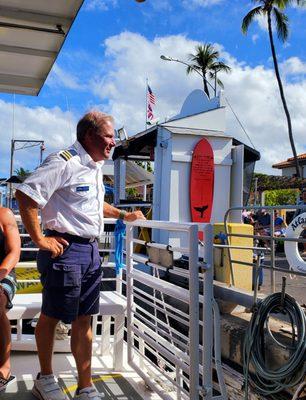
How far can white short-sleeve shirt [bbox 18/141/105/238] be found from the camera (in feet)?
7.76

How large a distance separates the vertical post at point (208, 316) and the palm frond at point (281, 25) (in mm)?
25757

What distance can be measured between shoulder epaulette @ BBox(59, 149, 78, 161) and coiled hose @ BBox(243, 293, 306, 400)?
5.09ft

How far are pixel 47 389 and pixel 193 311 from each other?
1.05 metres

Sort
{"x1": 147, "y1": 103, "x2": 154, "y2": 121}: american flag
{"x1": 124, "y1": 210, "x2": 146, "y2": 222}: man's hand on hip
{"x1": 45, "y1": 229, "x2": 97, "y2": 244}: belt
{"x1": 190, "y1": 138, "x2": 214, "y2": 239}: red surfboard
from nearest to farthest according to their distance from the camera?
{"x1": 45, "y1": 229, "x2": 97, "y2": 244}: belt < {"x1": 124, "y1": 210, "x2": 146, "y2": 222}: man's hand on hip < {"x1": 190, "y1": 138, "x2": 214, "y2": 239}: red surfboard < {"x1": 147, "y1": 103, "x2": 154, "y2": 121}: american flag

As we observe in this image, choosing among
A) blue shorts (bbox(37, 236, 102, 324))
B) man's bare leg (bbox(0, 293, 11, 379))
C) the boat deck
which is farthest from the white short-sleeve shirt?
the boat deck

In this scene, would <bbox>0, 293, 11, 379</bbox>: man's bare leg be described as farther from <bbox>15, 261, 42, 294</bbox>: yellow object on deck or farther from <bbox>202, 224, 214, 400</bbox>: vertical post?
<bbox>15, 261, 42, 294</bbox>: yellow object on deck

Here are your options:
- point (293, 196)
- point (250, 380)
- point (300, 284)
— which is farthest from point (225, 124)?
point (293, 196)

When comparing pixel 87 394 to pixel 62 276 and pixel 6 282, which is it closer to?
pixel 62 276

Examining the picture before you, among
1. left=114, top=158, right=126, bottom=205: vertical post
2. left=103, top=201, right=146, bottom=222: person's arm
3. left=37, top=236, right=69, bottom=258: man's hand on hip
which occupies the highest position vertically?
left=114, top=158, right=126, bottom=205: vertical post

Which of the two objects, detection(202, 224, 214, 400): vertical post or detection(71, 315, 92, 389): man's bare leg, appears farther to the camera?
detection(71, 315, 92, 389): man's bare leg

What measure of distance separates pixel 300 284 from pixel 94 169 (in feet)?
20.4

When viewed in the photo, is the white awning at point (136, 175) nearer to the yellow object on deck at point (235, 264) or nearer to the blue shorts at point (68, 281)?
the yellow object on deck at point (235, 264)

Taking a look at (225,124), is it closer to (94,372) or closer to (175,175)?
(175,175)

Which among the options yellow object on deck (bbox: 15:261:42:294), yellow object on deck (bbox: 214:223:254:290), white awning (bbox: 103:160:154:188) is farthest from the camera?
white awning (bbox: 103:160:154:188)
